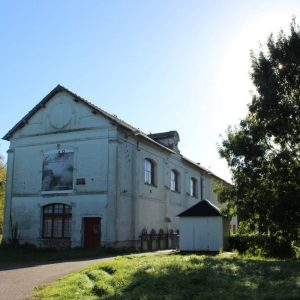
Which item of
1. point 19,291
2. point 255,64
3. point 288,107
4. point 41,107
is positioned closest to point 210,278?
point 19,291

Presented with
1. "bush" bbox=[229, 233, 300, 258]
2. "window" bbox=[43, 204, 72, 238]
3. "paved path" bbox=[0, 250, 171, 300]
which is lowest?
"paved path" bbox=[0, 250, 171, 300]

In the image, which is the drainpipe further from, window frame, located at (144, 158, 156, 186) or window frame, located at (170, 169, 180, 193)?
window frame, located at (170, 169, 180, 193)

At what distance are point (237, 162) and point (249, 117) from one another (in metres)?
2.95

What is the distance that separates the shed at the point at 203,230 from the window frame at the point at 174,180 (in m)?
11.8

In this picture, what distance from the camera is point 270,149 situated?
2503 cm

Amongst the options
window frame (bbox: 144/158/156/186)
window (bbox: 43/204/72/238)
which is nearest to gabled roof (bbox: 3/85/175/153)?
window frame (bbox: 144/158/156/186)

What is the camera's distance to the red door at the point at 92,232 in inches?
1169

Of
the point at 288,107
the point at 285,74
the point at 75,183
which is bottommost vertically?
the point at 75,183

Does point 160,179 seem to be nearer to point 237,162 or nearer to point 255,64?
point 237,162

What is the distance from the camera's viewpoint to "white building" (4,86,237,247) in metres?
30.0

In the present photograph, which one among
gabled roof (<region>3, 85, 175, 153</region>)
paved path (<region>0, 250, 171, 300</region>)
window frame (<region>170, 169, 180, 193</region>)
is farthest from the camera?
window frame (<region>170, 169, 180, 193</region>)

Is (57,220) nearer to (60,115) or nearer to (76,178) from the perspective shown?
(76,178)

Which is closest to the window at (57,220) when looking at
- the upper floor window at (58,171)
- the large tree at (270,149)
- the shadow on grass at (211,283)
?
the upper floor window at (58,171)

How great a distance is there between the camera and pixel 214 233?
91.1 feet
